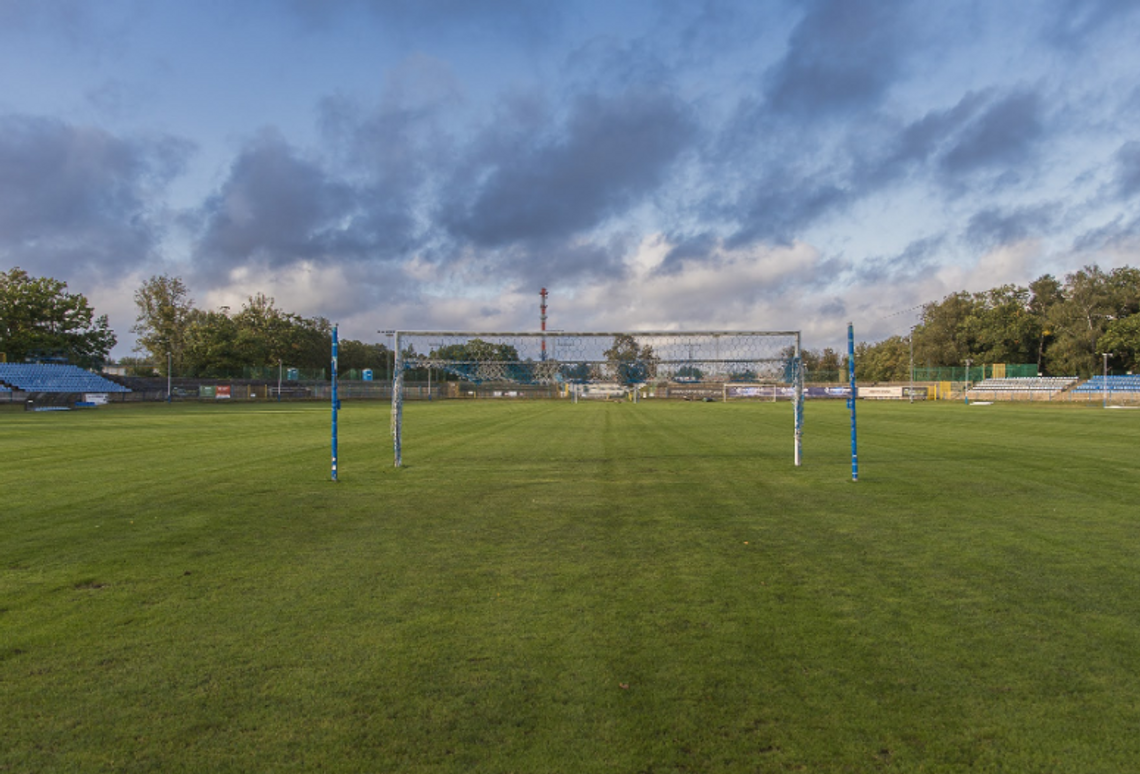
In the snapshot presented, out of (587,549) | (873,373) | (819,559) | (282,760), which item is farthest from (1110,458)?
(873,373)

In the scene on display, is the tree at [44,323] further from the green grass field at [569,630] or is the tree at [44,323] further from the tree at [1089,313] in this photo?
the tree at [1089,313]

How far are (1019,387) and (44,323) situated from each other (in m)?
108

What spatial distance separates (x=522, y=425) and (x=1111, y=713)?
27112 millimetres

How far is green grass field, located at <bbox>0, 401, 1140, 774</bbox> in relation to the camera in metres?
3.48

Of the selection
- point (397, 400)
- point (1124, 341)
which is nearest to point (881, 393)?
point (1124, 341)

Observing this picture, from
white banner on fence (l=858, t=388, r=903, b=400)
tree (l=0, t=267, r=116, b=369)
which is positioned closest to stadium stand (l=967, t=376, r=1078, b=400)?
white banner on fence (l=858, t=388, r=903, b=400)

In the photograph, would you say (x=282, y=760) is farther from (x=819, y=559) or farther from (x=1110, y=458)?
(x=1110, y=458)

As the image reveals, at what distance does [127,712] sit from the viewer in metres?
3.80

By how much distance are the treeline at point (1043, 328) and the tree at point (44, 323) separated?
9886cm

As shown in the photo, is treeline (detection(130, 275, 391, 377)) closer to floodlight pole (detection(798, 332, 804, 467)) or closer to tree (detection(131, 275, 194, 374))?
tree (detection(131, 275, 194, 374))

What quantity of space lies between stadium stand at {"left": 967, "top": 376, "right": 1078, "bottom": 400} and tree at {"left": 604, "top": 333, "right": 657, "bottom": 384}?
222 feet

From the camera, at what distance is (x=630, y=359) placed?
18.8 metres

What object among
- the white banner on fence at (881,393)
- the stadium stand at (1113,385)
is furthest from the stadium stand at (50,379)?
the stadium stand at (1113,385)

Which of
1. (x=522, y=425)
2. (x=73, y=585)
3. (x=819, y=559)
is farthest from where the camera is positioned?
(x=522, y=425)
